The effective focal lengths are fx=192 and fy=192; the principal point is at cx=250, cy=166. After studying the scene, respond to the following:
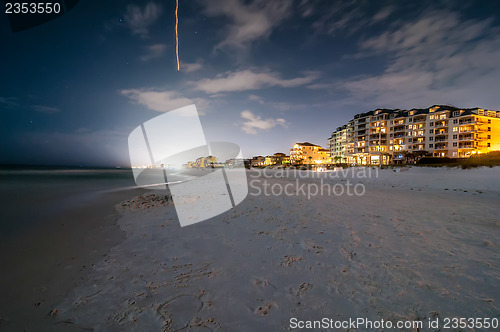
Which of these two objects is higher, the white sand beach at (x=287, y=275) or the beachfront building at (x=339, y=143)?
the beachfront building at (x=339, y=143)

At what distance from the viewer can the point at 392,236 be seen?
21.5 ft

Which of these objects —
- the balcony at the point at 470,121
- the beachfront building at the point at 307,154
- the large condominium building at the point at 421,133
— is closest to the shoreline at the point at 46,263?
the large condominium building at the point at 421,133

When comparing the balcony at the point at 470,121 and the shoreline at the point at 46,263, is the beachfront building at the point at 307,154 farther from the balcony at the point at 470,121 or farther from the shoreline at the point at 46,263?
the shoreline at the point at 46,263

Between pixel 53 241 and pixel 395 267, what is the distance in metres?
11.1

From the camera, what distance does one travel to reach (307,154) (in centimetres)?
12550

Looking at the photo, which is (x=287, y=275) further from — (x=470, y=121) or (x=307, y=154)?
(x=307, y=154)

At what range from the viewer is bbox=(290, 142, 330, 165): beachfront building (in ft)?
406

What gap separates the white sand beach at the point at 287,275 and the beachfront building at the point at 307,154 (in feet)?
383

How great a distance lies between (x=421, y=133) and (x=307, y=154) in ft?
196

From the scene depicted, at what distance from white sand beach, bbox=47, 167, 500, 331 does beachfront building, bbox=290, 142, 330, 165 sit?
383 ft

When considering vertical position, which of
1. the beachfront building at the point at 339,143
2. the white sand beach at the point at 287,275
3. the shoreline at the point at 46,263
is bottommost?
the white sand beach at the point at 287,275

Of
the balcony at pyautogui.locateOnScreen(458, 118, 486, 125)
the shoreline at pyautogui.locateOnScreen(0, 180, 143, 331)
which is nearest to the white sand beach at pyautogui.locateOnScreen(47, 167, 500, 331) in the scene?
the shoreline at pyautogui.locateOnScreen(0, 180, 143, 331)

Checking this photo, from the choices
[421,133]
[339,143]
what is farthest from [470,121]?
[339,143]

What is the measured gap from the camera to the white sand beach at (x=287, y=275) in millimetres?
3271
